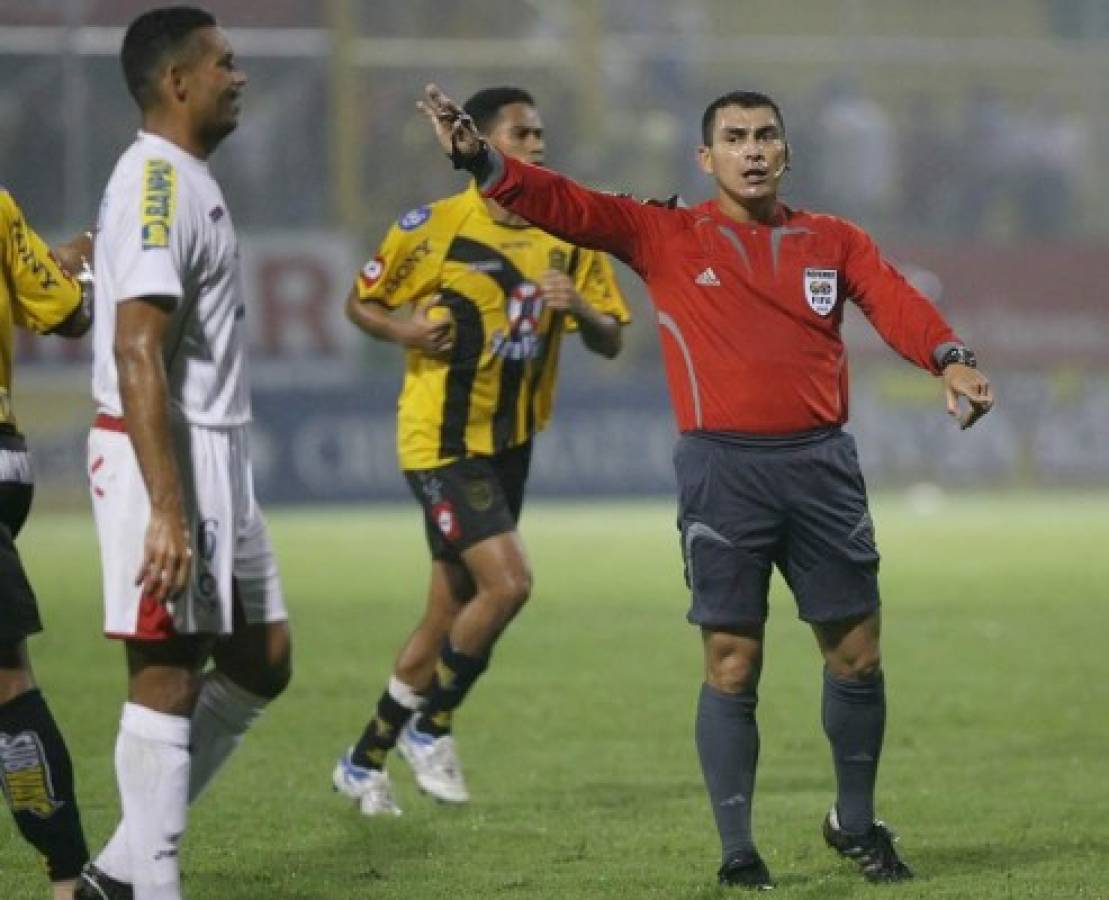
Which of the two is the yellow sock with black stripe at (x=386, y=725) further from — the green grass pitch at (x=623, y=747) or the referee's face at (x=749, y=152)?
the referee's face at (x=749, y=152)

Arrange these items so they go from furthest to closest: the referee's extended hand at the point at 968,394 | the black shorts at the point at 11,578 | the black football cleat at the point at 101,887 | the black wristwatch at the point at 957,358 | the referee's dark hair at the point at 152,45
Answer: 1. the black wristwatch at the point at 957,358
2. the referee's extended hand at the point at 968,394
3. the black shorts at the point at 11,578
4. the black football cleat at the point at 101,887
5. the referee's dark hair at the point at 152,45

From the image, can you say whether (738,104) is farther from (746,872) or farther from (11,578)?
(11,578)

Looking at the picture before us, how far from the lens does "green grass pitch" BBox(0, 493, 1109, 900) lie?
23.4 feet

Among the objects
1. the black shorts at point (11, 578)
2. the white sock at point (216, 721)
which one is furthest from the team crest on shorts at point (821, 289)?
the black shorts at point (11, 578)

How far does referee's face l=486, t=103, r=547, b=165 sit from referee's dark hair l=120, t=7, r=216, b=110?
301 cm

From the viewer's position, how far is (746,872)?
22.0ft

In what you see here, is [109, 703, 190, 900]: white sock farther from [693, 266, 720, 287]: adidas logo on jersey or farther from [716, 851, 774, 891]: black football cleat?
[693, 266, 720, 287]: adidas logo on jersey

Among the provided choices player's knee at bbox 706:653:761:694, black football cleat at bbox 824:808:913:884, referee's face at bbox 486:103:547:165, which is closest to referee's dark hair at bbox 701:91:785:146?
player's knee at bbox 706:653:761:694

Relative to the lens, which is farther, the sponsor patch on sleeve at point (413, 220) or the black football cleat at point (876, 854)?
the sponsor patch on sleeve at point (413, 220)

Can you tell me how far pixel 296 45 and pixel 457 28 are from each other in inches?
71.1

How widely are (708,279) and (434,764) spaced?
8.25 feet

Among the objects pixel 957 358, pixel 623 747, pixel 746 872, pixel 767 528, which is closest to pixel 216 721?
pixel 746 872

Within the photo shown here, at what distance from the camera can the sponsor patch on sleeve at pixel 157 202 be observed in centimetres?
552

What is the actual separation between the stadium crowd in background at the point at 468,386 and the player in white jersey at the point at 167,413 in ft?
9.44
